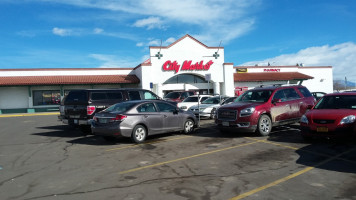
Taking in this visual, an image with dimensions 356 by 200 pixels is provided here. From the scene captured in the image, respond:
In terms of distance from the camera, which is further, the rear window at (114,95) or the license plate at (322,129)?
the rear window at (114,95)

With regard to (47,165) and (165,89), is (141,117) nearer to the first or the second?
(47,165)

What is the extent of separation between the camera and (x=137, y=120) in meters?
9.08

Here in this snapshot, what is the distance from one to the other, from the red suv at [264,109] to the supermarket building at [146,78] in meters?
17.0

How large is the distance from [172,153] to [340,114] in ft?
15.6

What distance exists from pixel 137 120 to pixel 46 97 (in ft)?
83.3

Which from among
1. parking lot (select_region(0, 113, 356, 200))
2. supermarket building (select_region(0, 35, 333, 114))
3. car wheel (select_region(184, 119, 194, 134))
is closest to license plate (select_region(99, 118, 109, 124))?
parking lot (select_region(0, 113, 356, 200))

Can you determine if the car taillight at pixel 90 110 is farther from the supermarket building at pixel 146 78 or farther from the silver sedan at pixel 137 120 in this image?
the supermarket building at pixel 146 78

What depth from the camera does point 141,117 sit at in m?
9.23

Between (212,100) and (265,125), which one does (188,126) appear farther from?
(212,100)

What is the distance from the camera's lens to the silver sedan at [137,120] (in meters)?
8.78

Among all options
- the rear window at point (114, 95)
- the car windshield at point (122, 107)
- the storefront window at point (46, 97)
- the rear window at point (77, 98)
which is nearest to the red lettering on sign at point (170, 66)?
the storefront window at point (46, 97)

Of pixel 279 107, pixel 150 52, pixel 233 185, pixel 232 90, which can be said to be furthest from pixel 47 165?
pixel 232 90

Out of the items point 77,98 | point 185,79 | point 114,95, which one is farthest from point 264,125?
point 185,79

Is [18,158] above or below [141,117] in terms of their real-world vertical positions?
below
